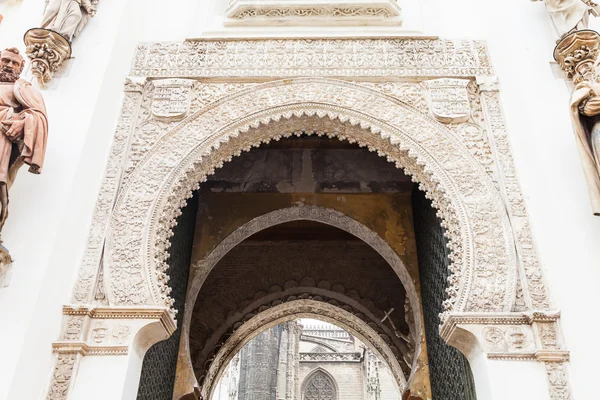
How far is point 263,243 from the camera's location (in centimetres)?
613

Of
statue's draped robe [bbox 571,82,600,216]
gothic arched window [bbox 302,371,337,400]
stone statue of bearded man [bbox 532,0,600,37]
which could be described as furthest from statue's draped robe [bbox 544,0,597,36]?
gothic arched window [bbox 302,371,337,400]

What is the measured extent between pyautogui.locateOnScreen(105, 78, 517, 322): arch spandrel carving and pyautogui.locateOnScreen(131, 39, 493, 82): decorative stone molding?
0.16 metres

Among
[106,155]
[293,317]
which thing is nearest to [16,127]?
[106,155]

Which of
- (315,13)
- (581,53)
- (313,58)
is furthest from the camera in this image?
(315,13)

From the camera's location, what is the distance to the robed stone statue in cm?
348

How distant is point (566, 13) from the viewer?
3.53 meters

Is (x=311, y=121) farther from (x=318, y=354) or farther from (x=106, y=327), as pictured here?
(x=318, y=354)

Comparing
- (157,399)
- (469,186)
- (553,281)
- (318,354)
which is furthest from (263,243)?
(318,354)

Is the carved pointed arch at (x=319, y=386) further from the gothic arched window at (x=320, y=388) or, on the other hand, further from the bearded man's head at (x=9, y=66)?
the bearded man's head at (x=9, y=66)

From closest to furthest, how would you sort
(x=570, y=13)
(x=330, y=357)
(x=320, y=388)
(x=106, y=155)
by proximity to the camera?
(x=106, y=155) → (x=570, y=13) → (x=320, y=388) → (x=330, y=357)

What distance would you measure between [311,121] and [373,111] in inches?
16.8

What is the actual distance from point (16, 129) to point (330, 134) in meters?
1.93

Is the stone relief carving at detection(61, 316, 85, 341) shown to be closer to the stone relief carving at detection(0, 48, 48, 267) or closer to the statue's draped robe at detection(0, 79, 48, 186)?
the stone relief carving at detection(0, 48, 48, 267)

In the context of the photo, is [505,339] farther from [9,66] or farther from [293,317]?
[293,317]
